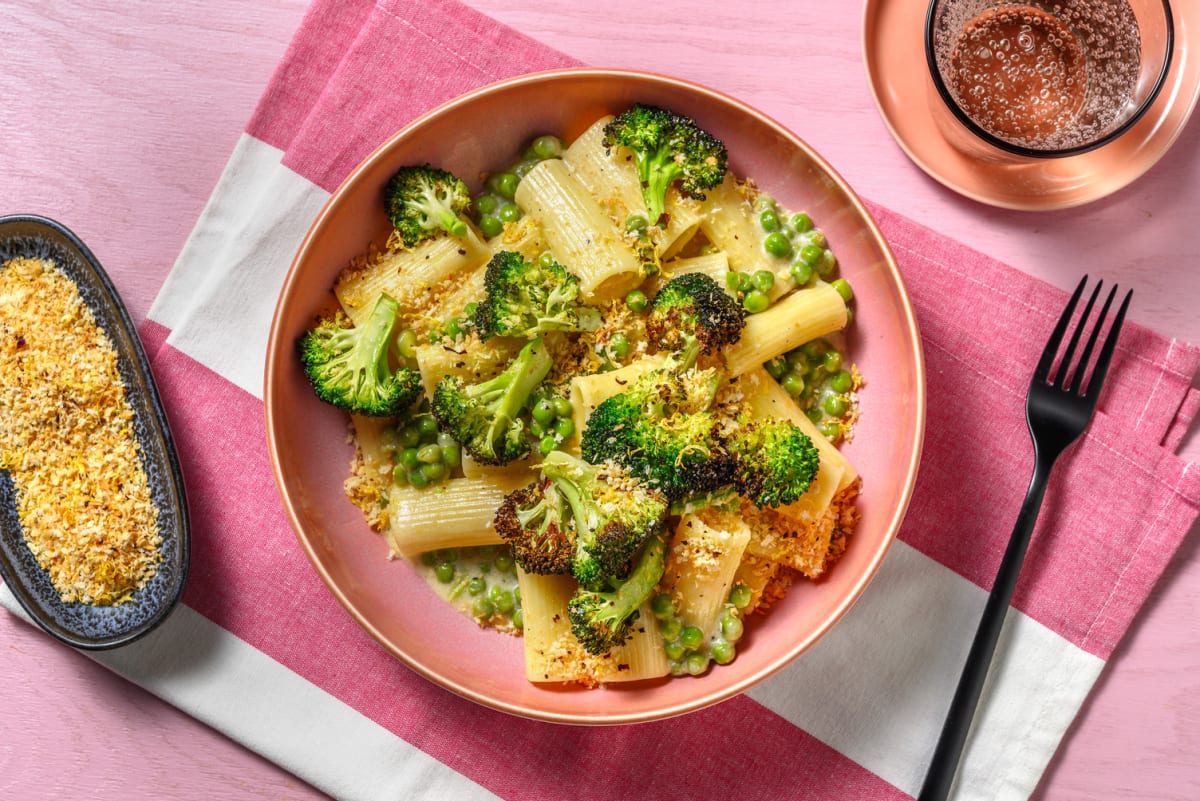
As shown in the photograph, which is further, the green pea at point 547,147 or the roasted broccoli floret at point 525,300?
the green pea at point 547,147

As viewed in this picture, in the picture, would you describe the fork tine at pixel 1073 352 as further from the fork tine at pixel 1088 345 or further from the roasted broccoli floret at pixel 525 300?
the roasted broccoli floret at pixel 525 300

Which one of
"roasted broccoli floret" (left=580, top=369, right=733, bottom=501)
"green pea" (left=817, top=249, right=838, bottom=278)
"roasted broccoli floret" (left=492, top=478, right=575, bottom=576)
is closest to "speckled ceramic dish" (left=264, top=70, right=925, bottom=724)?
"green pea" (left=817, top=249, right=838, bottom=278)

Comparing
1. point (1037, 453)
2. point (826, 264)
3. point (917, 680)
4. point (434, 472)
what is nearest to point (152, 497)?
point (434, 472)

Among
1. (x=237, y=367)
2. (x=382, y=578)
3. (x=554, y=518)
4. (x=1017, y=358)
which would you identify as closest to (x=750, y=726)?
(x=554, y=518)

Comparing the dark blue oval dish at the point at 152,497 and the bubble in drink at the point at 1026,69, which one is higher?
the bubble in drink at the point at 1026,69

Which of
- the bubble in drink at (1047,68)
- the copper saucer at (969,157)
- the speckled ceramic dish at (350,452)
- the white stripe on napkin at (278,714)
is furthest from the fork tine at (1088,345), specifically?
the white stripe on napkin at (278,714)

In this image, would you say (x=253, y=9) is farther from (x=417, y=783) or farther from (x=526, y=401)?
(x=417, y=783)
